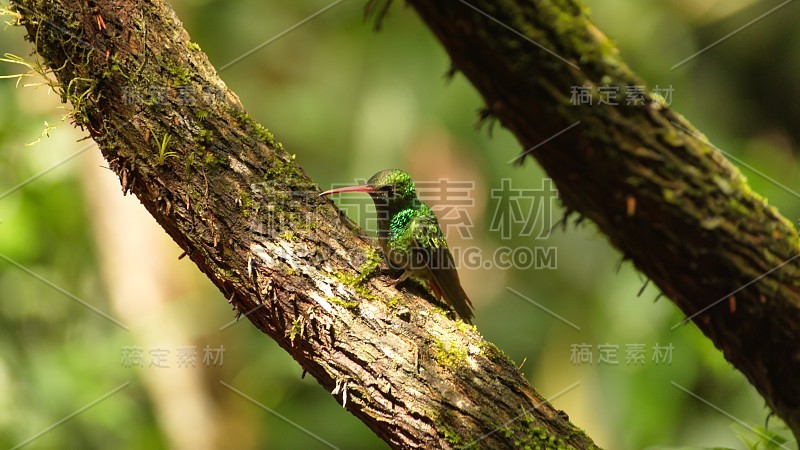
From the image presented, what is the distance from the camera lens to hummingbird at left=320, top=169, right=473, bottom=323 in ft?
12.5

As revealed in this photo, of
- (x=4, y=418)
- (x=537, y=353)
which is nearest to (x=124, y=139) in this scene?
(x=4, y=418)

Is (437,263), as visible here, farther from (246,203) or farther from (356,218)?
(356,218)

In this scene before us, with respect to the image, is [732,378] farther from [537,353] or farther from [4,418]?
[4,418]

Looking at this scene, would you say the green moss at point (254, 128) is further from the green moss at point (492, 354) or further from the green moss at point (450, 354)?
the green moss at point (492, 354)

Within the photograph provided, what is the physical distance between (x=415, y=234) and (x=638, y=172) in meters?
1.87

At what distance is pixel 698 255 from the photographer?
2.31 metres

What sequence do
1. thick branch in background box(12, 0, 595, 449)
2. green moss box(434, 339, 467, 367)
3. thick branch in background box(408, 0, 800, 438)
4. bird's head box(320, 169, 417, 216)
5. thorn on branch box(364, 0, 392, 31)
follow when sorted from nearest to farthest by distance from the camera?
thick branch in background box(408, 0, 800, 438) < thorn on branch box(364, 0, 392, 31) < thick branch in background box(12, 0, 595, 449) < green moss box(434, 339, 467, 367) < bird's head box(320, 169, 417, 216)

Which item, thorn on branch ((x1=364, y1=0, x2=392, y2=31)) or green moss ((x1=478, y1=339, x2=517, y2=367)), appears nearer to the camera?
thorn on branch ((x1=364, y1=0, x2=392, y2=31))

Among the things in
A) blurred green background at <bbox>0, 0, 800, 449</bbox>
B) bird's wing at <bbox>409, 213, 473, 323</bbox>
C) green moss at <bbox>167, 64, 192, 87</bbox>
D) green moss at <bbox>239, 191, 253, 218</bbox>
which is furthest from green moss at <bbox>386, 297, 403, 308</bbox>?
blurred green background at <bbox>0, 0, 800, 449</bbox>

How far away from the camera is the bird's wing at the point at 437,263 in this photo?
12.7 feet

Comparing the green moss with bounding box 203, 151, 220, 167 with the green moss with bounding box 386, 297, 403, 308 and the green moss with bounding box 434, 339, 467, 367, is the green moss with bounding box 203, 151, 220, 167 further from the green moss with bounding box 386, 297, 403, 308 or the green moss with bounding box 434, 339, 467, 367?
the green moss with bounding box 434, 339, 467, 367

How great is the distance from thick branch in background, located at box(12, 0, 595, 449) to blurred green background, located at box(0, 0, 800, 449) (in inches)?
130

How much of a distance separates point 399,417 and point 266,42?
7.72 meters

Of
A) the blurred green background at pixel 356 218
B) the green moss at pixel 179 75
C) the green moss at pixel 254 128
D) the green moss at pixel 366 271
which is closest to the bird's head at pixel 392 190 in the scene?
the green moss at pixel 366 271
